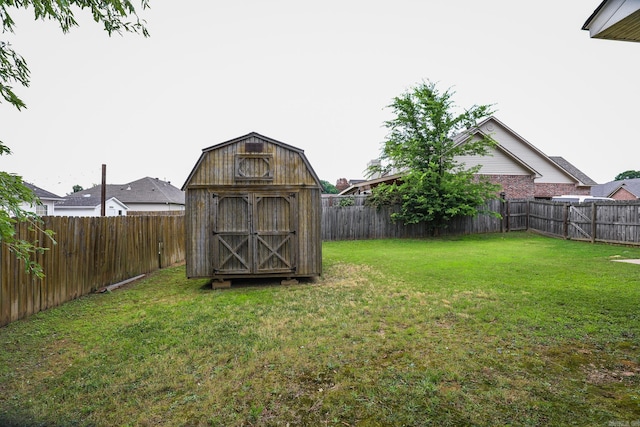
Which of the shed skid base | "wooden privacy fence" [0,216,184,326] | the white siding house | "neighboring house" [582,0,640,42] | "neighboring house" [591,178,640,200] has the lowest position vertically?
the shed skid base

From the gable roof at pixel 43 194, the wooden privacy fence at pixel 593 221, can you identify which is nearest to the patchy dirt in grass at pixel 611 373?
the wooden privacy fence at pixel 593 221

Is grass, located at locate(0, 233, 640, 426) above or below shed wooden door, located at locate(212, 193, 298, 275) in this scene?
below

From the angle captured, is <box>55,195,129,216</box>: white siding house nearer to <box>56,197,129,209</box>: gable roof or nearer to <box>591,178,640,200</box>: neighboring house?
<box>56,197,129,209</box>: gable roof

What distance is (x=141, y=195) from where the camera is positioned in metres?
36.8

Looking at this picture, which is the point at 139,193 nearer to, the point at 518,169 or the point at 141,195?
the point at 141,195

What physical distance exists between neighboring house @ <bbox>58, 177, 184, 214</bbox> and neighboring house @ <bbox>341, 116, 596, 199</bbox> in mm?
24751

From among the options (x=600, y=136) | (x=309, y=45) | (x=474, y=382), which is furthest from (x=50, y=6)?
(x=600, y=136)

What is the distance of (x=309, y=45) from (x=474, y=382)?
17804mm

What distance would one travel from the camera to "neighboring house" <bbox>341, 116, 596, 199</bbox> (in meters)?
20.4

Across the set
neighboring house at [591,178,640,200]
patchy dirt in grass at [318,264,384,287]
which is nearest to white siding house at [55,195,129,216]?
patchy dirt in grass at [318,264,384,287]

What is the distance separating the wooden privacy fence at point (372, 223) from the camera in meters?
16.6

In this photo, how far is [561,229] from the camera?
47.3ft

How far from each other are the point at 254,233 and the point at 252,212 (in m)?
0.49

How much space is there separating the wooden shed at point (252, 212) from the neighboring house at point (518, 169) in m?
11.2
